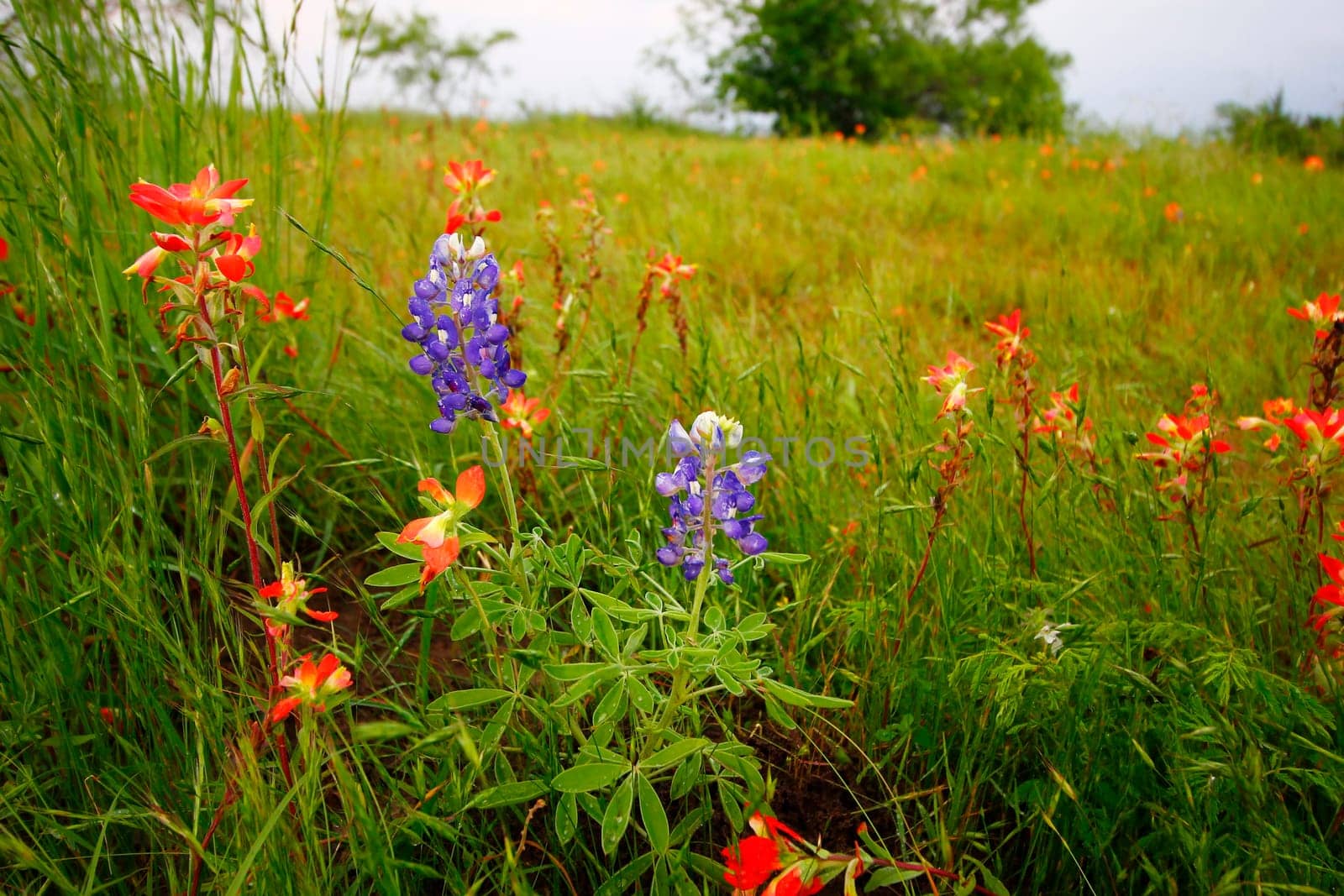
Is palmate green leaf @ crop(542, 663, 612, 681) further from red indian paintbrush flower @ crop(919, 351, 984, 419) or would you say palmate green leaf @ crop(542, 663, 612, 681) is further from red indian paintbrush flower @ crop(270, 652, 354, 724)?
red indian paintbrush flower @ crop(919, 351, 984, 419)

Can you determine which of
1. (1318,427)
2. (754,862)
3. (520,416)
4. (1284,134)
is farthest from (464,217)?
(1284,134)

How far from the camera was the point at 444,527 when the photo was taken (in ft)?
3.25

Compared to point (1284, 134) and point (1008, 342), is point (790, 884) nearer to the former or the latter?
point (1008, 342)

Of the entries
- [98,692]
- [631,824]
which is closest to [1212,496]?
[631,824]

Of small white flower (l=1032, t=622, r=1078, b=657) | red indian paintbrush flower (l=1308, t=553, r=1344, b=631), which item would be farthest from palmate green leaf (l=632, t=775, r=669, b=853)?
red indian paintbrush flower (l=1308, t=553, r=1344, b=631)

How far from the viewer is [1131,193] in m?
4.93

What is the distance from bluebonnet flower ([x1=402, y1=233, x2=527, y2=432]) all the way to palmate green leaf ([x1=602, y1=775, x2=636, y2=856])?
548mm

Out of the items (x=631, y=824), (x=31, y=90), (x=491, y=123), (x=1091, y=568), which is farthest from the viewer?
(x=491, y=123)

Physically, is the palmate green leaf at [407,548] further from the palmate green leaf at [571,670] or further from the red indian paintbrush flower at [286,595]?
the palmate green leaf at [571,670]

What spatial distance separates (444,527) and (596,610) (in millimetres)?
246

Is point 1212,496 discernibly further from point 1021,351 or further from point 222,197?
point 222,197

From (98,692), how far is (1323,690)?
198 cm

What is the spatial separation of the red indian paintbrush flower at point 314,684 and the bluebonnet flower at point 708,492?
44 centimetres

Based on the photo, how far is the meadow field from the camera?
1100 millimetres
